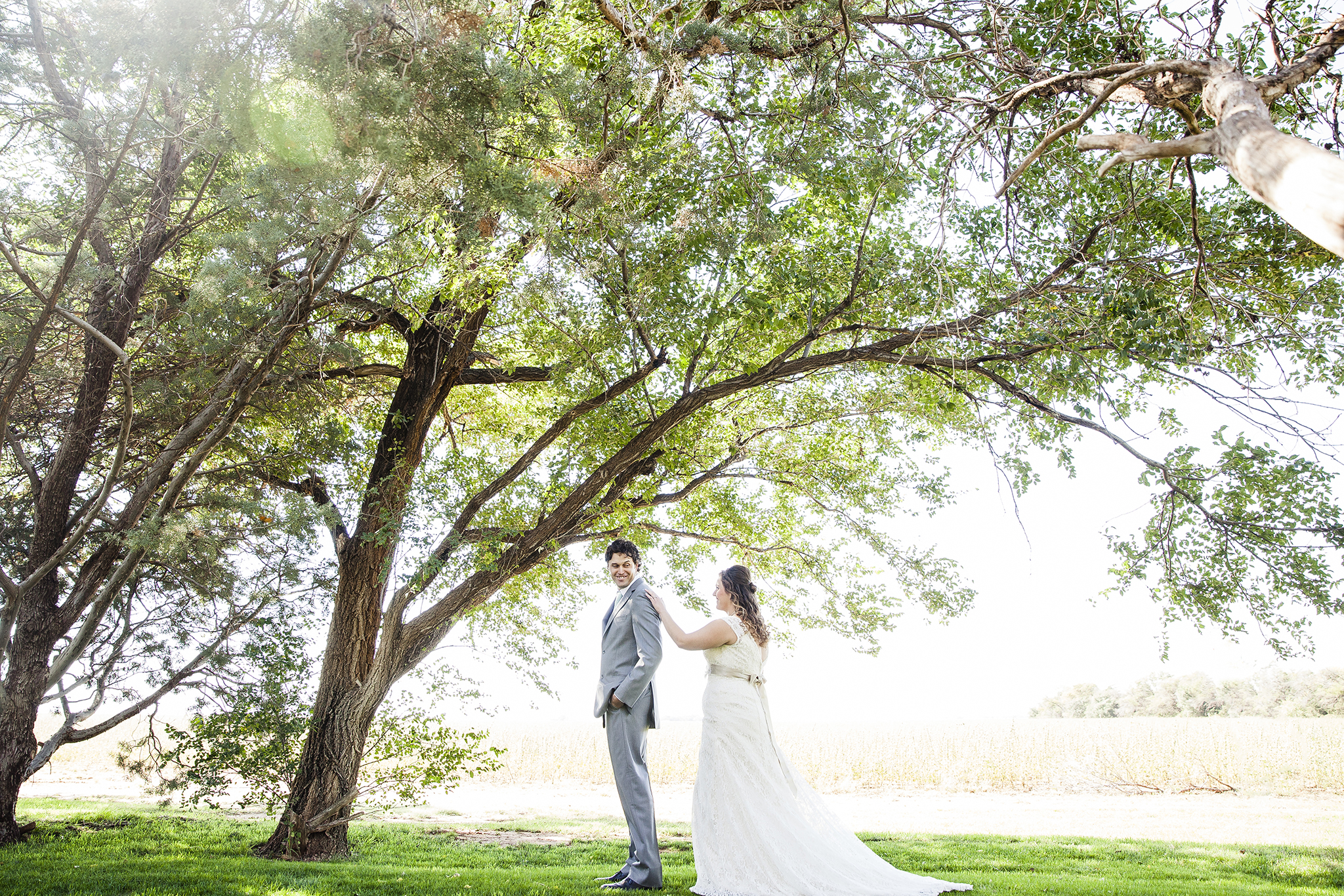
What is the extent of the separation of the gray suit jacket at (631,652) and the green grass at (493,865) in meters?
1.15

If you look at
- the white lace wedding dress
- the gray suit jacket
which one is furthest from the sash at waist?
the gray suit jacket

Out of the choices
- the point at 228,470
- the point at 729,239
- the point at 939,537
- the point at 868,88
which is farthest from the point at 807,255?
the point at 228,470


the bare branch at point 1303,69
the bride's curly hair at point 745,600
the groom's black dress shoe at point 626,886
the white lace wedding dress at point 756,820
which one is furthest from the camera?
the bride's curly hair at point 745,600

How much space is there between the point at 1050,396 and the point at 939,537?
2.94 metres

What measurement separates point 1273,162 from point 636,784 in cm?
449

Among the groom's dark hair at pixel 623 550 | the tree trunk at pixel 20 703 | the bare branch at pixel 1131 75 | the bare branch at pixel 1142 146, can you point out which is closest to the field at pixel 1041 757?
the tree trunk at pixel 20 703

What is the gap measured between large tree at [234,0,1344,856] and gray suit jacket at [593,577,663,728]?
84.3 inches

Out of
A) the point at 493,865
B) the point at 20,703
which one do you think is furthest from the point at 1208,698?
the point at 20,703

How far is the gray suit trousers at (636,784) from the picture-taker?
5.03m

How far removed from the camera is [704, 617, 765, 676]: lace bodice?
5289 mm

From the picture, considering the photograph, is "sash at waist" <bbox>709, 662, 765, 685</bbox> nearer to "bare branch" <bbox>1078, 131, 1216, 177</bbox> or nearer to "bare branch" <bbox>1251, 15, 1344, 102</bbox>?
"bare branch" <bbox>1078, 131, 1216, 177</bbox>

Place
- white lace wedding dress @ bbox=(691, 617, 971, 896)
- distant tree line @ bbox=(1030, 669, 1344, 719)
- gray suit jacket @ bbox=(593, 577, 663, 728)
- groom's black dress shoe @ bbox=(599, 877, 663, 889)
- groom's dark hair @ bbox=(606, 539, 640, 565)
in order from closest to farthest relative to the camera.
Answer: white lace wedding dress @ bbox=(691, 617, 971, 896) → groom's black dress shoe @ bbox=(599, 877, 663, 889) → gray suit jacket @ bbox=(593, 577, 663, 728) → groom's dark hair @ bbox=(606, 539, 640, 565) → distant tree line @ bbox=(1030, 669, 1344, 719)

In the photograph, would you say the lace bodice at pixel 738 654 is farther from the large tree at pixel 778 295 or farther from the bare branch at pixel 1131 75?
the bare branch at pixel 1131 75

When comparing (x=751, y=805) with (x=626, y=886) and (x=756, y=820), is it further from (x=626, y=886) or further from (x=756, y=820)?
(x=626, y=886)
